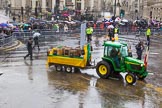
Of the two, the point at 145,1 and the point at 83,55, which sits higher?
the point at 145,1

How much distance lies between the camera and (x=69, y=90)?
20438mm

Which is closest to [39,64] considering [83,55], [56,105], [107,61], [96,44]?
[83,55]

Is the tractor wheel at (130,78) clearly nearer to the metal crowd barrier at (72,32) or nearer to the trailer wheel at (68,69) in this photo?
the trailer wheel at (68,69)

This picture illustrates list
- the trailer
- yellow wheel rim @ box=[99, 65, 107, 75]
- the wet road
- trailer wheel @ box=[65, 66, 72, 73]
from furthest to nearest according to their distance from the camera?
trailer wheel @ box=[65, 66, 72, 73]
the trailer
yellow wheel rim @ box=[99, 65, 107, 75]
the wet road

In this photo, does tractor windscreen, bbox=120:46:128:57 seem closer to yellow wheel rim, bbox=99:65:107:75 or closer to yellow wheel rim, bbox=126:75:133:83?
yellow wheel rim, bbox=99:65:107:75

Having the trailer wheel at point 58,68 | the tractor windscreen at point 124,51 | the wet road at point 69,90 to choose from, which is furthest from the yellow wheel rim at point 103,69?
the trailer wheel at point 58,68

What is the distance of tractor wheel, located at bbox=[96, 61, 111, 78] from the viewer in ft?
76.3

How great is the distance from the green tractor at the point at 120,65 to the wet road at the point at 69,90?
0.43 m

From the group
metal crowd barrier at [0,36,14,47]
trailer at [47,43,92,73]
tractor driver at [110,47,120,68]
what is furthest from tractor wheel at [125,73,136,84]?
metal crowd barrier at [0,36,14,47]

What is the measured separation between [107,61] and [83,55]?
1859 millimetres

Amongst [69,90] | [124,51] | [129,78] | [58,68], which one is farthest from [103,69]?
[69,90]

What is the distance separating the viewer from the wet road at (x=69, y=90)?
18172 mm

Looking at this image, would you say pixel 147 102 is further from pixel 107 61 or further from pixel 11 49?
pixel 11 49

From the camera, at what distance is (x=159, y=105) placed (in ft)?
60.2
